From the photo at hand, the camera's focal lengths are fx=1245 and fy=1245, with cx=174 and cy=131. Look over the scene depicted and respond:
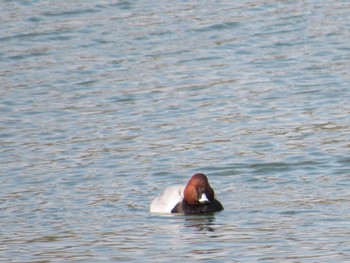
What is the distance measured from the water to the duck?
6.5 inches

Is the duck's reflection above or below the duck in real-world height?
below

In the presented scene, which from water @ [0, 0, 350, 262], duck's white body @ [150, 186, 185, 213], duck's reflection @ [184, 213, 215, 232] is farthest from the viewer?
duck's white body @ [150, 186, 185, 213]

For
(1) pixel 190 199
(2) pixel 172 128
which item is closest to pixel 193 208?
(1) pixel 190 199

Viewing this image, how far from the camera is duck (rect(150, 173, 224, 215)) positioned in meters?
13.0

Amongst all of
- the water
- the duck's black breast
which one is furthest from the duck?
the water

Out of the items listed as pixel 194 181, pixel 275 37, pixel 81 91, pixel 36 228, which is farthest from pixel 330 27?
pixel 36 228

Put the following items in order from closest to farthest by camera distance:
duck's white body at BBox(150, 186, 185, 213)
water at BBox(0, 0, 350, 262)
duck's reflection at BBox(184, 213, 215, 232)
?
1. water at BBox(0, 0, 350, 262)
2. duck's reflection at BBox(184, 213, 215, 232)
3. duck's white body at BBox(150, 186, 185, 213)

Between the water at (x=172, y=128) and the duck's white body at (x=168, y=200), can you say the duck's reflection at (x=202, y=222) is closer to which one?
the water at (x=172, y=128)

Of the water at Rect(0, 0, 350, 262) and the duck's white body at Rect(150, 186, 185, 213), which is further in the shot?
the duck's white body at Rect(150, 186, 185, 213)

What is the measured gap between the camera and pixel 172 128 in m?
16.7

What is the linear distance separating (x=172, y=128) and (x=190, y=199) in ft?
11.4

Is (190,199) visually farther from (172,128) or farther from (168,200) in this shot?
(172,128)

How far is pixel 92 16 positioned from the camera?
78.8 feet

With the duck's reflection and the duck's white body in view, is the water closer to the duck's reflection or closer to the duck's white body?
the duck's reflection
